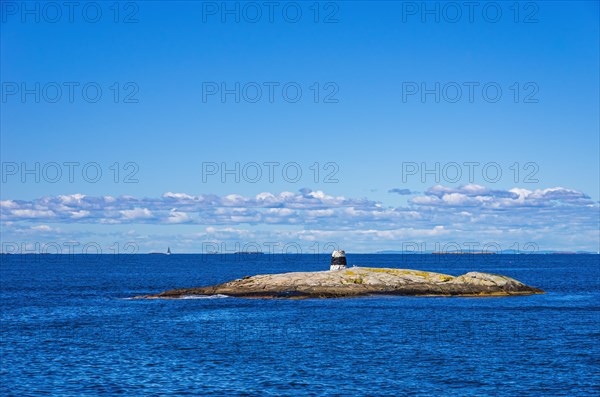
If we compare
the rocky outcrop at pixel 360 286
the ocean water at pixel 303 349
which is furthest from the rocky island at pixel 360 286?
the ocean water at pixel 303 349

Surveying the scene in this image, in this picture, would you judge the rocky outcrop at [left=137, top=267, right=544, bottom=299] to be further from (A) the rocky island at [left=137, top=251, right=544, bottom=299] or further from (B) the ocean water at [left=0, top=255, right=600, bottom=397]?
(B) the ocean water at [left=0, top=255, right=600, bottom=397]

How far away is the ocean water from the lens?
3725cm

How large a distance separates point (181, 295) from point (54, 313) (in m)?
22.0

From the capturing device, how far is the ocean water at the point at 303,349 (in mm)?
37250

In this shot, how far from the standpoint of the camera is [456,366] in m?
42.7

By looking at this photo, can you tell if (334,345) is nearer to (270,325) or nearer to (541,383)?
(270,325)

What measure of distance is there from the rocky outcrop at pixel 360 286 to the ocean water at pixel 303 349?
947 cm

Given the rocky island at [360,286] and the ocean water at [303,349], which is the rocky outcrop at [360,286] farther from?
the ocean water at [303,349]

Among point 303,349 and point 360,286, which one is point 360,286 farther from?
point 303,349

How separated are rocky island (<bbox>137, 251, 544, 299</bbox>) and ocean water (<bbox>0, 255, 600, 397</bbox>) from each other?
Result: 376 inches

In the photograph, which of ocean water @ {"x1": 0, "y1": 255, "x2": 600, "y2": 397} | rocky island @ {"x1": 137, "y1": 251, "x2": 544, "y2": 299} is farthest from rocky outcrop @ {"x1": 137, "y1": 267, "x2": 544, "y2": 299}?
ocean water @ {"x1": 0, "y1": 255, "x2": 600, "y2": 397}

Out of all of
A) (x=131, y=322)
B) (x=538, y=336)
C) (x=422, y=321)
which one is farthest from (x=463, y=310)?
(x=131, y=322)

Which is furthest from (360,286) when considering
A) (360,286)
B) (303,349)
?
(303,349)

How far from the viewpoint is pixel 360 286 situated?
92.6 metres
